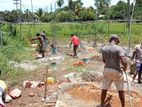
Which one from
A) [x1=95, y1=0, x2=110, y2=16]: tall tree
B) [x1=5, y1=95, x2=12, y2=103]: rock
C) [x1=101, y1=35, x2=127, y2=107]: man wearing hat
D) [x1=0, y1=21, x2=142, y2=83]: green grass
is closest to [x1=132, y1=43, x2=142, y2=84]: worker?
[x1=0, y1=21, x2=142, y2=83]: green grass

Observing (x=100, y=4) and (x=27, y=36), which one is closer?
(x=27, y=36)

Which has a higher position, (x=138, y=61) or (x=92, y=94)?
(x=138, y=61)

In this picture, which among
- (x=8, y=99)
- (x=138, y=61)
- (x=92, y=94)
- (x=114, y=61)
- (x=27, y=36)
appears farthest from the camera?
(x=27, y=36)

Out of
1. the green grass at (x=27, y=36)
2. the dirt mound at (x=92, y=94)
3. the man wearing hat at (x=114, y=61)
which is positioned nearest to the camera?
the man wearing hat at (x=114, y=61)

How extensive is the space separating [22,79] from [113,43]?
533cm

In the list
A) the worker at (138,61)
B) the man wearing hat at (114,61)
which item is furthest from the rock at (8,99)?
the worker at (138,61)

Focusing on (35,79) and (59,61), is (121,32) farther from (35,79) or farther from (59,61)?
(35,79)

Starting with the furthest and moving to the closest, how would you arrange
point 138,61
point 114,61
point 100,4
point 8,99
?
1. point 100,4
2. point 138,61
3. point 8,99
4. point 114,61

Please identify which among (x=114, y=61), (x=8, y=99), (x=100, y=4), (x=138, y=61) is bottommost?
(x=8, y=99)

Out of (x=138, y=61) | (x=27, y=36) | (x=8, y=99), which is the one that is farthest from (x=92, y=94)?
(x=27, y=36)

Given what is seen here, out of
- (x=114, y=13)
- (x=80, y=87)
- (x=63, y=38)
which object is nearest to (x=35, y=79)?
(x=80, y=87)

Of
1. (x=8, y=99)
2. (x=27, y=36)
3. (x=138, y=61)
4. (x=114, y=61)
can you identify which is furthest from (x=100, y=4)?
(x=114, y=61)

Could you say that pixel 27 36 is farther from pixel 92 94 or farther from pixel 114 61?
pixel 114 61

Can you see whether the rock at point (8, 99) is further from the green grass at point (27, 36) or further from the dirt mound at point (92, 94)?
the green grass at point (27, 36)
